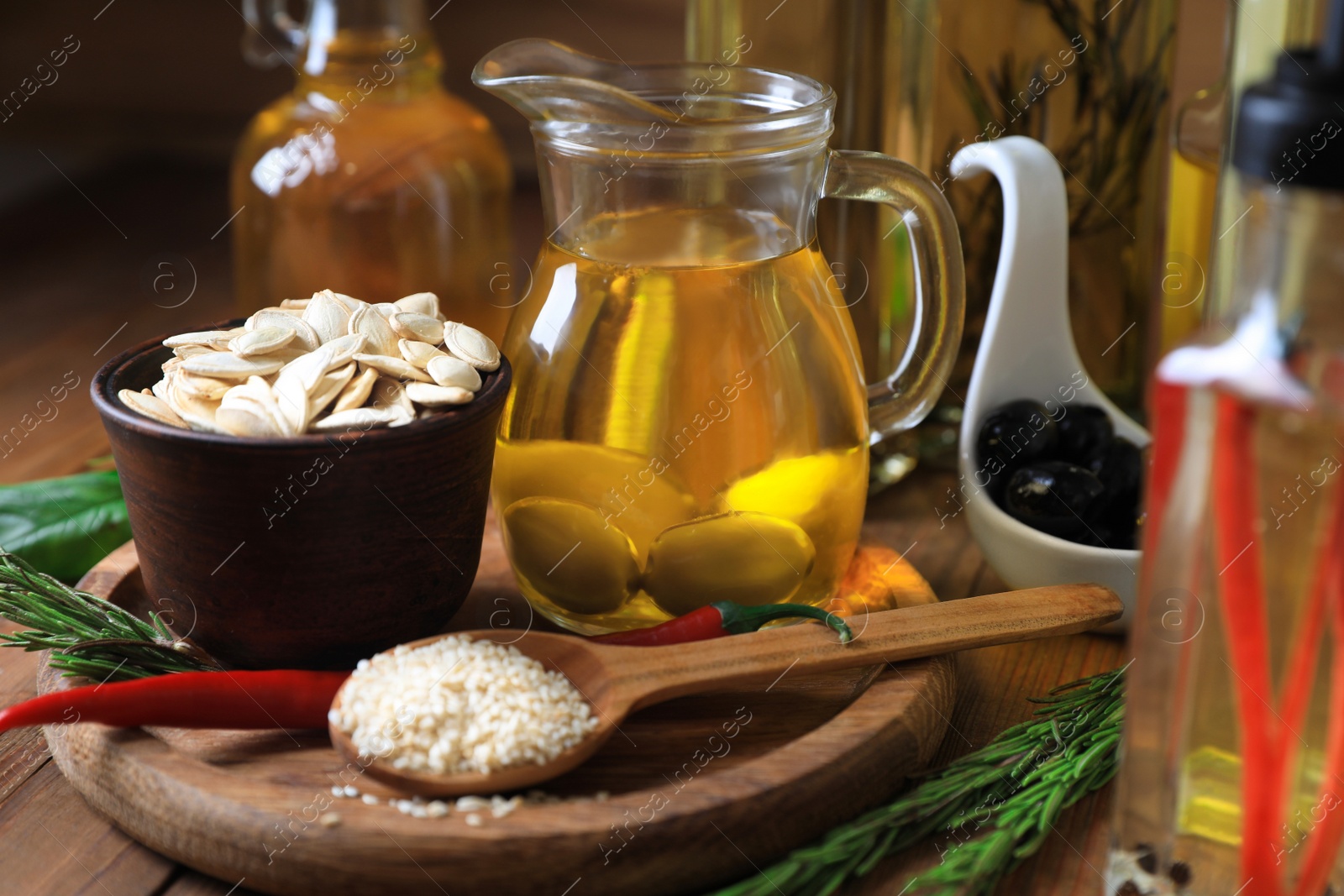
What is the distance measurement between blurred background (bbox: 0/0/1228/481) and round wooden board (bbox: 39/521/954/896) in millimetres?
640

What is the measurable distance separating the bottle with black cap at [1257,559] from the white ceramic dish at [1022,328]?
0.78 feet

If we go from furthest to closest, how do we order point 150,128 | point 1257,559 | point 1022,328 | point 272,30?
1. point 150,128
2. point 272,30
3. point 1022,328
4. point 1257,559

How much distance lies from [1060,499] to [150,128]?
1277 millimetres

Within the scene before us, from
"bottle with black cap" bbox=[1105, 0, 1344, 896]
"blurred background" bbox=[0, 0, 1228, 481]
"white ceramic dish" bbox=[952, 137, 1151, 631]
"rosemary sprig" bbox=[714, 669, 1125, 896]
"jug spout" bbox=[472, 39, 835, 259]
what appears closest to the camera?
"bottle with black cap" bbox=[1105, 0, 1344, 896]

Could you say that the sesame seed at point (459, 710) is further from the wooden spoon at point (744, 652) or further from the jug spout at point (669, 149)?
the jug spout at point (669, 149)

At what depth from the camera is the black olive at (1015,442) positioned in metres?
0.67

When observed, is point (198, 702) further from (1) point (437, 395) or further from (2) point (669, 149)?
(2) point (669, 149)

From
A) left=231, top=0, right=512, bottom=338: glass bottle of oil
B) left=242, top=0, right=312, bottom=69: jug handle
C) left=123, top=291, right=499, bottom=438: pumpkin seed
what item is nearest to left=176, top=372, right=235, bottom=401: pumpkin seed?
left=123, top=291, right=499, bottom=438: pumpkin seed

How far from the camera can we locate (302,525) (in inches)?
19.9

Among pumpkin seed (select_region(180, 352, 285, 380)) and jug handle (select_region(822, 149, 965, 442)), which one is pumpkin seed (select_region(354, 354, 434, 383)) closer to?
pumpkin seed (select_region(180, 352, 285, 380))

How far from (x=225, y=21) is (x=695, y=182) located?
114 centimetres

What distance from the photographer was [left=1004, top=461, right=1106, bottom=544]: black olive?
0.63 m

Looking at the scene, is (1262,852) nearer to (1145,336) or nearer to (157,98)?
(1145,336)

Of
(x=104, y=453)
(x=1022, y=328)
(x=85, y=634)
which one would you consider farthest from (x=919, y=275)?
(x=104, y=453)
